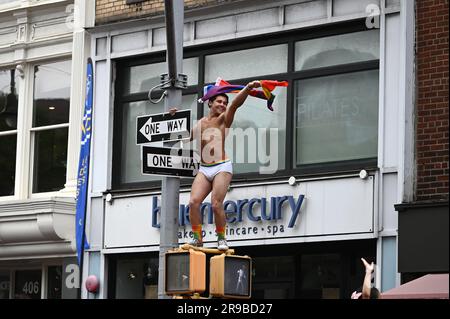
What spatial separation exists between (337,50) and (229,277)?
284 inches

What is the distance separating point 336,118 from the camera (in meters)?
17.4

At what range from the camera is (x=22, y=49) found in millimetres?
21469

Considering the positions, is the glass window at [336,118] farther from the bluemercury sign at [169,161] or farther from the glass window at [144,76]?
the bluemercury sign at [169,161]

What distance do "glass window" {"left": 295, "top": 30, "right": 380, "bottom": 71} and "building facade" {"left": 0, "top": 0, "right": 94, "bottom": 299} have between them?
4546mm

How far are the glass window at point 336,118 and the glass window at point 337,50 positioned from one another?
240mm

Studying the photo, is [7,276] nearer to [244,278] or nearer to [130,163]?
[130,163]

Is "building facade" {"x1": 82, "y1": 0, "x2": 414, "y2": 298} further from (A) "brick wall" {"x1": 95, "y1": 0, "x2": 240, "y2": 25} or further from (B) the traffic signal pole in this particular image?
(B) the traffic signal pole

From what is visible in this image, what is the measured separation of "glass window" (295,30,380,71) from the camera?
17141 mm

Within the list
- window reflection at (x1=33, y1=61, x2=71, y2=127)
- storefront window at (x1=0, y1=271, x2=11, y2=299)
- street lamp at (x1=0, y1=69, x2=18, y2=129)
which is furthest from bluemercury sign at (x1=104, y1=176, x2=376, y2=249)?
storefront window at (x1=0, y1=271, x2=11, y2=299)

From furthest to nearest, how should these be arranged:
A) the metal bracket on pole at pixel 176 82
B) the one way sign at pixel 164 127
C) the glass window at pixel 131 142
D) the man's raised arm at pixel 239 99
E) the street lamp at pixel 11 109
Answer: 1. the street lamp at pixel 11 109
2. the glass window at pixel 131 142
3. the metal bracket on pole at pixel 176 82
4. the one way sign at pixel 164 127
5. the man's raised arm at pixel 239 99

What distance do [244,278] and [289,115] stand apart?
7003 mm

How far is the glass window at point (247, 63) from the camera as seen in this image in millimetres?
18250

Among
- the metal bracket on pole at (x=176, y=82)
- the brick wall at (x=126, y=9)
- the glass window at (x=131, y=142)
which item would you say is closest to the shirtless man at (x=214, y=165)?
the metal bracket on pole at (x=176, y=82)
